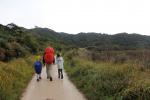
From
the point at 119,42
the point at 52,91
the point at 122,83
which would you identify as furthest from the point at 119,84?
the point at 119,42

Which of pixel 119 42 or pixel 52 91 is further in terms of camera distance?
pixel 119 42

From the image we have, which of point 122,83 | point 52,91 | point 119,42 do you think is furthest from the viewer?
point 119,42

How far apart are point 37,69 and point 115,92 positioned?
8242 mm

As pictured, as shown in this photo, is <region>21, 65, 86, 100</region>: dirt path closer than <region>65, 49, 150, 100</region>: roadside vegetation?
No

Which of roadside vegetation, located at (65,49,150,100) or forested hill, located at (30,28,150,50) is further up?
forested hill, located at (30,28,150,50)

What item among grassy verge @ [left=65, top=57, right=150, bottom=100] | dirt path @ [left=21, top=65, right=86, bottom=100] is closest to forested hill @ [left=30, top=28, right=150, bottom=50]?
dirt path @ [left=21, top=65, right=86, bottom=100]

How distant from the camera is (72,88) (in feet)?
51.7

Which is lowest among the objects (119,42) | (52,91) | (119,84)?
(52,91)

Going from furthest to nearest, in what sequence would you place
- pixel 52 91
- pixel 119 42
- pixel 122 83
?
pixel 119 42 < pixel 52 91 < pixel 122 83

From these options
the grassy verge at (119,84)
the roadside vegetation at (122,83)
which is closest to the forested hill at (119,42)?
the roadside vegetation at (122,83)

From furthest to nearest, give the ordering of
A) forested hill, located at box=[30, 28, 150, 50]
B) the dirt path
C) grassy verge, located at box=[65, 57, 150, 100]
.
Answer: forested hill, located at box=[30, 28, 150, 50]
the dirt path
grassy verge, located at box=[65, 57, 150, 100]

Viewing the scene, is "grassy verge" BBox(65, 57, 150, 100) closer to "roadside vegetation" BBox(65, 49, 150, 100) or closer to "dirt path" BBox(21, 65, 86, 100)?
"roadside vegetation" BBox(65, 49, 150, 100)

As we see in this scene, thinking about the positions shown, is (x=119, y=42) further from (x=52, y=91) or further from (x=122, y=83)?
(x=122, y=83)

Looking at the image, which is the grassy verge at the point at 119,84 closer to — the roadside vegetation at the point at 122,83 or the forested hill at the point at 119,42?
the roadside vegetation at the point at 122,83
